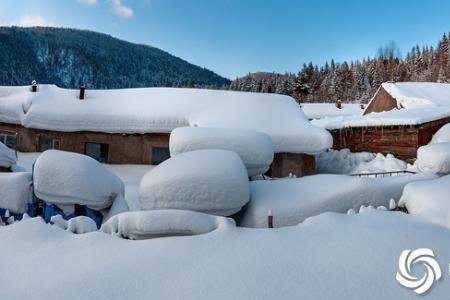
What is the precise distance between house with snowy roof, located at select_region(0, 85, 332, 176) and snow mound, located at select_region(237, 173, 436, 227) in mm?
7490

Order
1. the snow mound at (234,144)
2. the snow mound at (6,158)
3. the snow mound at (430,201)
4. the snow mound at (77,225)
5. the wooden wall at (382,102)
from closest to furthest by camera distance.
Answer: the snow mound at (77,225) < the snow mound at (430,201) < the snow mound at (234,144) < the snow mound at (6,158) < the wooden wall at (382,102)

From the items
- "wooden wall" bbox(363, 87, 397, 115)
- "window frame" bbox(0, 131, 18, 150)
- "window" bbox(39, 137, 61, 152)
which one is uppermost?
"wooden wall" bbox(363, 87, 397, 115)

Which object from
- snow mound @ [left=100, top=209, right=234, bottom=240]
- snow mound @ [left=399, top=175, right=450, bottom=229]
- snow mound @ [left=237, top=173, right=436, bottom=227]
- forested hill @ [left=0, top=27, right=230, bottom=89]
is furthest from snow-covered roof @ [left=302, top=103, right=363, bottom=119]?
forested hill @ [left=0, top=27, right=230, bottom=89]

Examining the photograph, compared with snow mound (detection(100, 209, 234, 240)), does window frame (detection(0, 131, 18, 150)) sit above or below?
above

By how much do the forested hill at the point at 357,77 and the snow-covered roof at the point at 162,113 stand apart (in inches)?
2351

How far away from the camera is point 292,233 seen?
3.86 meters

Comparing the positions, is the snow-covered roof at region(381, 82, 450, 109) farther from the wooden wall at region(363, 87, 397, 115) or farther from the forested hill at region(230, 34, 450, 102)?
the forested hill at region(230, 34, 450, 102)

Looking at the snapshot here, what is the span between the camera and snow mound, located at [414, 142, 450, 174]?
27.2 ft

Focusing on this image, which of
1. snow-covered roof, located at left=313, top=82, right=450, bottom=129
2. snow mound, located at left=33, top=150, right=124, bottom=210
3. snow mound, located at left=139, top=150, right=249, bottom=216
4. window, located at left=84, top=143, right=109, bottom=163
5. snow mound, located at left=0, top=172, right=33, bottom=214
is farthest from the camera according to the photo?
snow-covered roof, located at left=313, top=82, right=450, bottom=129

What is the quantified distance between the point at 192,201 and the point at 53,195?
2.57 meters

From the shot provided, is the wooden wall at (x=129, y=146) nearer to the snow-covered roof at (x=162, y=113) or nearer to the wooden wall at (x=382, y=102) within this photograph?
the snow-covered roof at (x=162, y=113)

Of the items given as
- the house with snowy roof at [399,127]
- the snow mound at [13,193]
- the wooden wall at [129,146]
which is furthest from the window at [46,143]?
the house with snowy roof at [399,127]

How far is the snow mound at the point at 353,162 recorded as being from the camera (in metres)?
17.5

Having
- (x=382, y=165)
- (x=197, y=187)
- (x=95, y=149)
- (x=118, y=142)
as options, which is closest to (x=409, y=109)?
(x=382, y=165)
